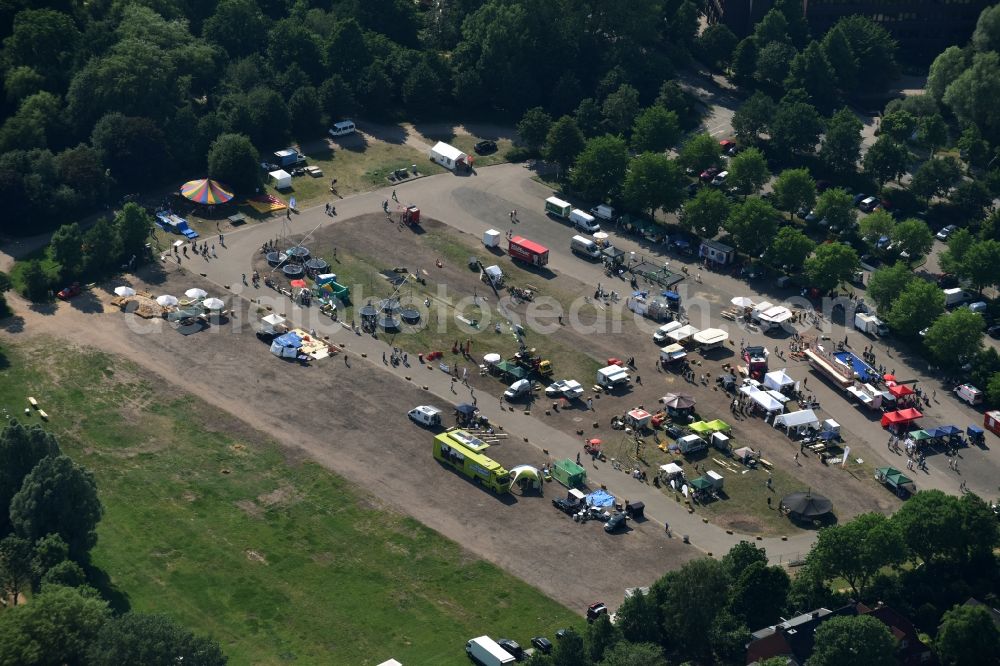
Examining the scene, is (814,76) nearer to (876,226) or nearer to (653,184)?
(876,226)

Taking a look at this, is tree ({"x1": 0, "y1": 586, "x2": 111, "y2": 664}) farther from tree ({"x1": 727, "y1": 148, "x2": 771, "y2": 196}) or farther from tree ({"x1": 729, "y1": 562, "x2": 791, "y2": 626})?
tree ({"x1": 727, "y1": 148, "x2": 771, "y2": 196})

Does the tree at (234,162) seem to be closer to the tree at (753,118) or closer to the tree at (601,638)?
Result: the tree at (753,118)

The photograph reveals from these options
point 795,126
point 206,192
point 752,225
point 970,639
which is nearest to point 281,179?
point 206,192

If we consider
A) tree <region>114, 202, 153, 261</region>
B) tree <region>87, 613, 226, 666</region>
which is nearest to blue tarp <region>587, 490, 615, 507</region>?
tree <region>87, 613, 226, 666</region>

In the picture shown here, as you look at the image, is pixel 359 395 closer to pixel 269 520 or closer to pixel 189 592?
pixel 269 520

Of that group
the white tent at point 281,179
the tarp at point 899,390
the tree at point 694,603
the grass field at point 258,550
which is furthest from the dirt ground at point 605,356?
the grass field at point 258,550

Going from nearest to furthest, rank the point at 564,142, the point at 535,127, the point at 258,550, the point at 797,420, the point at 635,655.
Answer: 1. the point at 635,655
2. the point at 258,550
3. the point at 797,420
4. the point at 564,142
5. the point at 535,127
